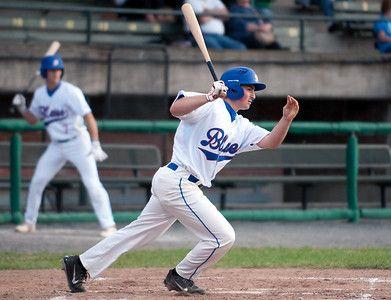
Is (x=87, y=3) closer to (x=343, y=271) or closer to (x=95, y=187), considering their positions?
(x=95, y=187)

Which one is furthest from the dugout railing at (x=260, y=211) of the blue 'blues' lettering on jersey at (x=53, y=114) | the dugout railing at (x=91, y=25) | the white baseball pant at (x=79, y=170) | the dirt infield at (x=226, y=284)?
the dirt infield at (x=226, y=284)

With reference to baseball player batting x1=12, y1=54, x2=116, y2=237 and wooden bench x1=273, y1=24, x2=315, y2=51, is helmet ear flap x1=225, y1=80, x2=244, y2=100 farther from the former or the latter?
wooden bench x1=273, y1=24, x2=315, y2=51

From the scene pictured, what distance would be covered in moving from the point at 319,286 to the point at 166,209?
1289mm

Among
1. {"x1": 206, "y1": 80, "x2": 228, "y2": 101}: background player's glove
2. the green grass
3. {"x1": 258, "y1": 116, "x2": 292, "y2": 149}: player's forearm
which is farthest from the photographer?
the green grass

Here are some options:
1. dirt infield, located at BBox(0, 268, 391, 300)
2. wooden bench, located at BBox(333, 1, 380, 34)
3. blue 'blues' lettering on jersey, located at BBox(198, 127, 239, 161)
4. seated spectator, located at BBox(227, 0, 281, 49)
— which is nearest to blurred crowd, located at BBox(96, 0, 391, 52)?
seated spectator, located at BBox(227, 0, 281, 49)

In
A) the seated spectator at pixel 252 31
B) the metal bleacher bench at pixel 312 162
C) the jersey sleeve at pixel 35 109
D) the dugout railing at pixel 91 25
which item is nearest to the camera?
the jersey sleeve at pixel 35 109

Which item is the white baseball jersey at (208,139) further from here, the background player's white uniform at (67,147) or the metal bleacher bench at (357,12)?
the metal bleacher bench at (357,12)

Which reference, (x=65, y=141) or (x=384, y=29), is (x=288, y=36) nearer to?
(x=384, y=29)

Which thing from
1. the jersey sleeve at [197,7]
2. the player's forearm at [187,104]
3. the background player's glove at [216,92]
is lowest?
the player's forearm at [187,104]

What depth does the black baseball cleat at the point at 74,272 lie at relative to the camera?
24.8 ft

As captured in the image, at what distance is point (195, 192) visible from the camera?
7449 millimetres

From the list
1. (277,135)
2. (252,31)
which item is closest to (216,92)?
(277,135)

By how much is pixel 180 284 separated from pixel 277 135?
3.63ft

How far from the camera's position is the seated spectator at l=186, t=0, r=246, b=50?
606 inches
